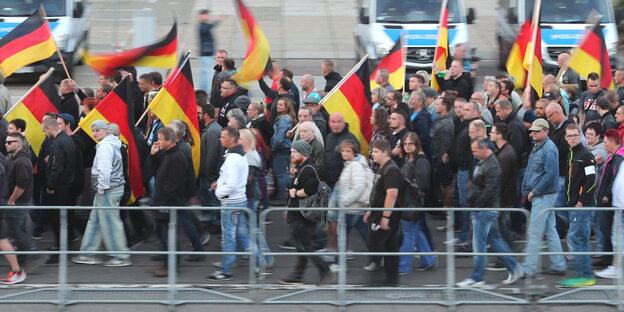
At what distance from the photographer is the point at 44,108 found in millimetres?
12570

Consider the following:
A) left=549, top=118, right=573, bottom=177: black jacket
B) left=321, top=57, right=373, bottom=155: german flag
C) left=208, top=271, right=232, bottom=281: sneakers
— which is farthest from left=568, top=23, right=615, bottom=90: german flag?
left=208, top=271, right=232, bottom=281: sneakers

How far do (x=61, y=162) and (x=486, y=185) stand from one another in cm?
469

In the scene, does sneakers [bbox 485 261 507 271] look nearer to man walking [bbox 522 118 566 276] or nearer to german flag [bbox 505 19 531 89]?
man walking [bbox 522 118 566 276]

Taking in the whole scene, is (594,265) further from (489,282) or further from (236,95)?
(236,95)

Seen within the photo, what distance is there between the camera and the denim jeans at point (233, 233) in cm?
1000

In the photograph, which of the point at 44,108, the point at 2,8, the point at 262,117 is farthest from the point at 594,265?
the point at 2,8

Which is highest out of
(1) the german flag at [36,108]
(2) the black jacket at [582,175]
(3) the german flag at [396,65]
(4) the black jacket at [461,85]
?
(3) the german flag at [396,65]

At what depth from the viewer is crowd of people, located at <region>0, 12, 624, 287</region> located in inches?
394

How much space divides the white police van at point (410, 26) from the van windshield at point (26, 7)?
247 inches

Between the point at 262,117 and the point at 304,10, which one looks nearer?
the point at 262,117

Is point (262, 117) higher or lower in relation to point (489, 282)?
higher

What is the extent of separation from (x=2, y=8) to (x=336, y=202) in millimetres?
12657

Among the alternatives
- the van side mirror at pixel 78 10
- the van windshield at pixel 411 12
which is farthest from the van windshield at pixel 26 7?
the van windshield at pixel 411 12

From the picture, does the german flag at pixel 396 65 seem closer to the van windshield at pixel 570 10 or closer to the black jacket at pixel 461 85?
the black jacket at pixel 461 85
